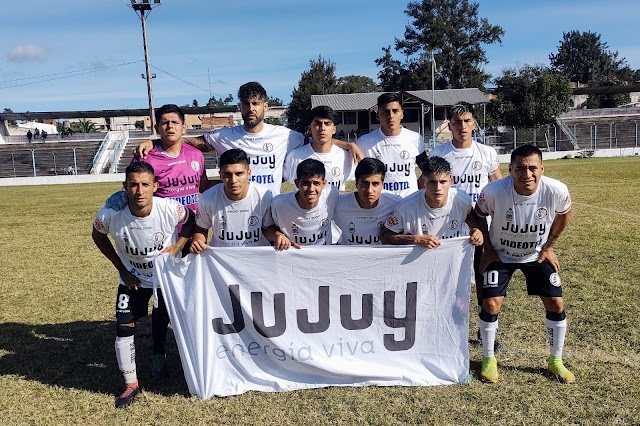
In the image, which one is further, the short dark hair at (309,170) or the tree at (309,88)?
the tree at (309,88)

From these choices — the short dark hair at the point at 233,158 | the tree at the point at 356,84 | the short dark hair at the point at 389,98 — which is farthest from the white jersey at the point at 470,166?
the tree at the point at 356,84

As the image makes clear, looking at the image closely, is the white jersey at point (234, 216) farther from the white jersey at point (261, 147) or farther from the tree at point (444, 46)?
the tree at point (444, 46)

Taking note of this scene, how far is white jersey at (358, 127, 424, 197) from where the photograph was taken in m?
5.56

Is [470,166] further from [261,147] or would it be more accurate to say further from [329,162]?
[261,147]

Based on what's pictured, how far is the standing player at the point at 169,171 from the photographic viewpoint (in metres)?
4.88

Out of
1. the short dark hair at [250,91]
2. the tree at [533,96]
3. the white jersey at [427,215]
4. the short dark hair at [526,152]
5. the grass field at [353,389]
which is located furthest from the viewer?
the tree at [533,96]

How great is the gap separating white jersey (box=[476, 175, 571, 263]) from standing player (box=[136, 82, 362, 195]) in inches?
65.3

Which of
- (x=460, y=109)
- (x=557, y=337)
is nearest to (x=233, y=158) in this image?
(x=460, y=109)

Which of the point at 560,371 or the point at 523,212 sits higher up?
the point at 523,212

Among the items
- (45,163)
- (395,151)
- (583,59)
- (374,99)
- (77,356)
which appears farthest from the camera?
(583,59)

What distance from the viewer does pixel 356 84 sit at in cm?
7619

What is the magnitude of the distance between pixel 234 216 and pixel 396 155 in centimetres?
192

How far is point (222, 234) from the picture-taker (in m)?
4.64

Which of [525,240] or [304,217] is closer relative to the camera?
[525,240]
